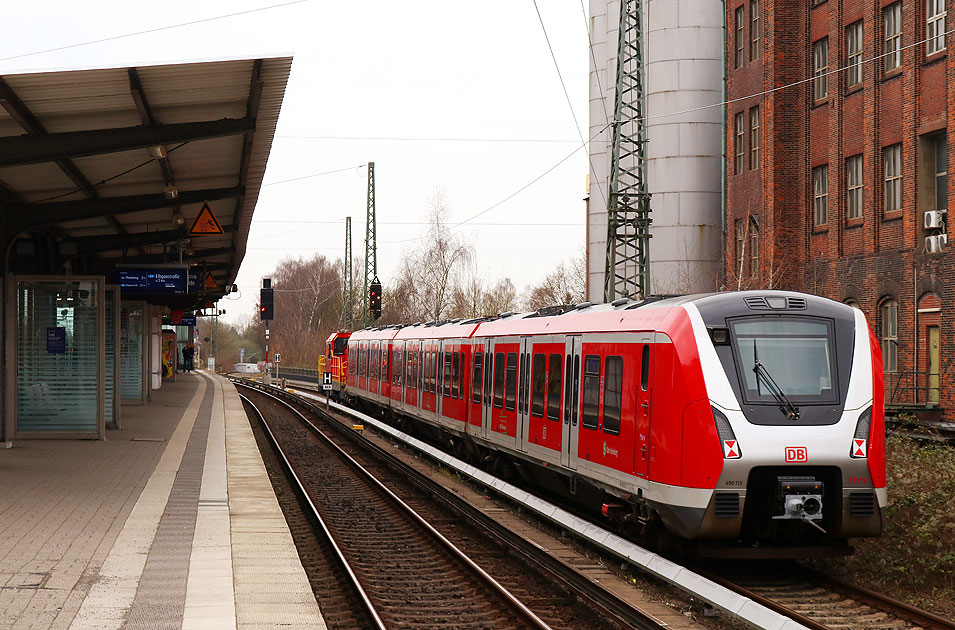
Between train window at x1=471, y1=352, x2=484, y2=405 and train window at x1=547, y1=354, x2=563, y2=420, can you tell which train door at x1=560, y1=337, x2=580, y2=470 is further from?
train window at x1=471, y1=352, x2=484, y2=405

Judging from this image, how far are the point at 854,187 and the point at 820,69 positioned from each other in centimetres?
448

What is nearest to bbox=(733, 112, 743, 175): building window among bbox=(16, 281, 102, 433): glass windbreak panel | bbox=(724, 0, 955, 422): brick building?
bbox=(724, 0, 955, 422): brick building

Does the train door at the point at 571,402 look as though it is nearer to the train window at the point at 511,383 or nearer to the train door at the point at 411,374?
the train window at the point at 511,383

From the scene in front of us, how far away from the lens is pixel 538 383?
1485cm

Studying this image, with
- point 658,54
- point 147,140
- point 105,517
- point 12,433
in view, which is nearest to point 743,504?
point 105,517

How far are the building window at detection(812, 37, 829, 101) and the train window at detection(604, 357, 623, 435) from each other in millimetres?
24097

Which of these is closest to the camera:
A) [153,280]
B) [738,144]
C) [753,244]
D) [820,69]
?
[153,280]

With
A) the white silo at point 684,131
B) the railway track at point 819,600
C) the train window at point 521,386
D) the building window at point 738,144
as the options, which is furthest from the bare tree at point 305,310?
the railway track at point 819,600

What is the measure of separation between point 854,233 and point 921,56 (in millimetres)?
5671

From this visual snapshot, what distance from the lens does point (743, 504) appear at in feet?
31.5

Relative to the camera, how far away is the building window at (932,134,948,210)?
26.9 meters

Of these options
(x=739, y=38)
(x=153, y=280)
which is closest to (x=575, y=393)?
(x=153, y=280)

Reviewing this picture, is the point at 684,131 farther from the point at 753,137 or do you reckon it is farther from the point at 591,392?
the point at 591,392

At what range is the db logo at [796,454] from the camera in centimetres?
971
